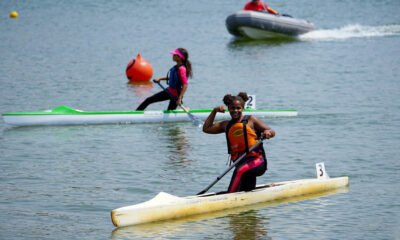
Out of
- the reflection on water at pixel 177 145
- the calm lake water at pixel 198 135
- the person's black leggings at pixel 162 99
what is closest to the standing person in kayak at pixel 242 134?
the calm lake water at pixel 198 135

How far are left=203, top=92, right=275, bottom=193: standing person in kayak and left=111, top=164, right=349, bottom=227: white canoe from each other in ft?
0.98

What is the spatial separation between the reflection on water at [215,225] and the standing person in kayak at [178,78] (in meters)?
5.91

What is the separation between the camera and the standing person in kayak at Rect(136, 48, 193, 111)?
17.5 metres

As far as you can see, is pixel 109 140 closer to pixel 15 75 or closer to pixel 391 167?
pixel 391 167

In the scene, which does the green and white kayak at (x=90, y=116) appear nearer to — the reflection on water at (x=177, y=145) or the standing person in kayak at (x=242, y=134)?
the reflection on water at (x=177, y=145)

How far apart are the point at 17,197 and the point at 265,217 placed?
11.9 feet

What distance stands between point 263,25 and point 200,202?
865 inches

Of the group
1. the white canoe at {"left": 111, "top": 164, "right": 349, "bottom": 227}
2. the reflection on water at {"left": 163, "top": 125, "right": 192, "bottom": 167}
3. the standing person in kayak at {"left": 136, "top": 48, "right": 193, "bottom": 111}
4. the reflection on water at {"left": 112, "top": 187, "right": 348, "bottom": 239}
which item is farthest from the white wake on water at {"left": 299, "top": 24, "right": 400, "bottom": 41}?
the reflection on water at {"left": 112, "top": 187, "right": 348, "bottom": 239}

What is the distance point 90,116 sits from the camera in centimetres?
1827

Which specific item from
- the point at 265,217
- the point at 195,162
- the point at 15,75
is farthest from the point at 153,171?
the point at 15,75

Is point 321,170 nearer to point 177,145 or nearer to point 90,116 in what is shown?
point 177,145

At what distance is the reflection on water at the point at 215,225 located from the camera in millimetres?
10930

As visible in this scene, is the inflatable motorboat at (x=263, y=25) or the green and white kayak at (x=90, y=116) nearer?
the green and white kayak at (x=90, y=116)

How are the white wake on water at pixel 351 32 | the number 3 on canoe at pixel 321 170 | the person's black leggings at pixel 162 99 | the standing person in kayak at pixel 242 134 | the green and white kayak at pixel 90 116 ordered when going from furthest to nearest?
1. the white wake on water at pixel 351 32
2. the person's black leggings at pixel 162 99
3. the green and white kayak at pixel 90 116
4. the number 3 on canoe at pixel 321 170
5. the standing person in kayak at pixel 242 134
